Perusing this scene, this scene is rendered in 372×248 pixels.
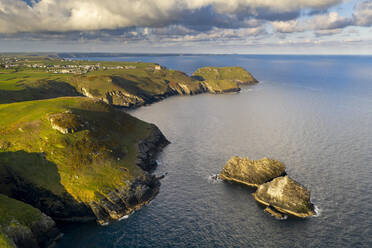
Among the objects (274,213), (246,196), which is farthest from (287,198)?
(246,196)

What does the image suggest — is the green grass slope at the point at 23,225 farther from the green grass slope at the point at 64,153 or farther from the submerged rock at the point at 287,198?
the submerged rock at the point at 287,198

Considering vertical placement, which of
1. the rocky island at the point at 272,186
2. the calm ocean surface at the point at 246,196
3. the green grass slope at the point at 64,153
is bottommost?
the calm ocean surface at the point at 246,196

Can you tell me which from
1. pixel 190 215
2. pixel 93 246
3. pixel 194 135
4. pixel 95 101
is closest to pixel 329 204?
pixel 190 215

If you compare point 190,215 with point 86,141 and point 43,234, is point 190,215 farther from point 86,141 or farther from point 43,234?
point 86,141

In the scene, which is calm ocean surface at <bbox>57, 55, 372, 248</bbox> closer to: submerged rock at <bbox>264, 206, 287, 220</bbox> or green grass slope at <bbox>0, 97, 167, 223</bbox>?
submerged rock at <bbox>264, 206, 287, 220</bbox>

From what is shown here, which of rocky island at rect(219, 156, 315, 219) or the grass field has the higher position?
the grass field

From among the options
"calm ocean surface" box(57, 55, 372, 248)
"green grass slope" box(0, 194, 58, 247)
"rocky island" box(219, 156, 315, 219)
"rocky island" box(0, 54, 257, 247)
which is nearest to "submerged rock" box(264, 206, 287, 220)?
"rocky island" box(219, 156, 315, 219)

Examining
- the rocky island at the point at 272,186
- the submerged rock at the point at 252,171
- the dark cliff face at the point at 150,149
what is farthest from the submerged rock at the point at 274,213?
the dark cliff face at the point at 150,149
